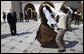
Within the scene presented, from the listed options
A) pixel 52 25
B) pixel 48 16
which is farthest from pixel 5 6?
pixel 48 16

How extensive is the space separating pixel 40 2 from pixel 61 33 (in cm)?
1429

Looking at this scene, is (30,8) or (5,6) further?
(30,8)

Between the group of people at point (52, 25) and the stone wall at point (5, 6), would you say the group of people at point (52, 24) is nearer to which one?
the group of people at point (52, 25)

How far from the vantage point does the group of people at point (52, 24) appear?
527 cm

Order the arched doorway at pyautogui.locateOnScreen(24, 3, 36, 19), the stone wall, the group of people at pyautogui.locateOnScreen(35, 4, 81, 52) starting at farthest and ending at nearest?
the arched doorway at pyautogui.locateOnScreen(24, 3, 36, 19), the stone wall, the group of people at pyautogui.locateOnScreen(35, 4, 81, 52)

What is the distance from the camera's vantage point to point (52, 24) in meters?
5.73

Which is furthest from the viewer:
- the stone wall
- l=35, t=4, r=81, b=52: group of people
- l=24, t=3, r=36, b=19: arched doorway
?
l=24, t=3, r=36, b=19: arched doorway

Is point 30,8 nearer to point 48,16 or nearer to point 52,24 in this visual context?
point 52,24

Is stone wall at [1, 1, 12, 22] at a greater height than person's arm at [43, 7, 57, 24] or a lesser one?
lesser

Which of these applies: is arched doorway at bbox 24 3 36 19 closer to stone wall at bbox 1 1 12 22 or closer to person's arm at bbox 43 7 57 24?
stone wall at bbox 1 1 12 22

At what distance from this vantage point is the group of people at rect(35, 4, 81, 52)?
527 cm

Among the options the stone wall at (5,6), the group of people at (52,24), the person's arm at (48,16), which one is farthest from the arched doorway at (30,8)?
the person's arm at (48,16)

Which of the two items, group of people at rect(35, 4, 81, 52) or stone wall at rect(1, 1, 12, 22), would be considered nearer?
group of people at rect(35, 4, 81, 52)

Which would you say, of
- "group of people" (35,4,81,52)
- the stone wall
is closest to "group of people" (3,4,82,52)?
"group of people" (35,4,81,52)
